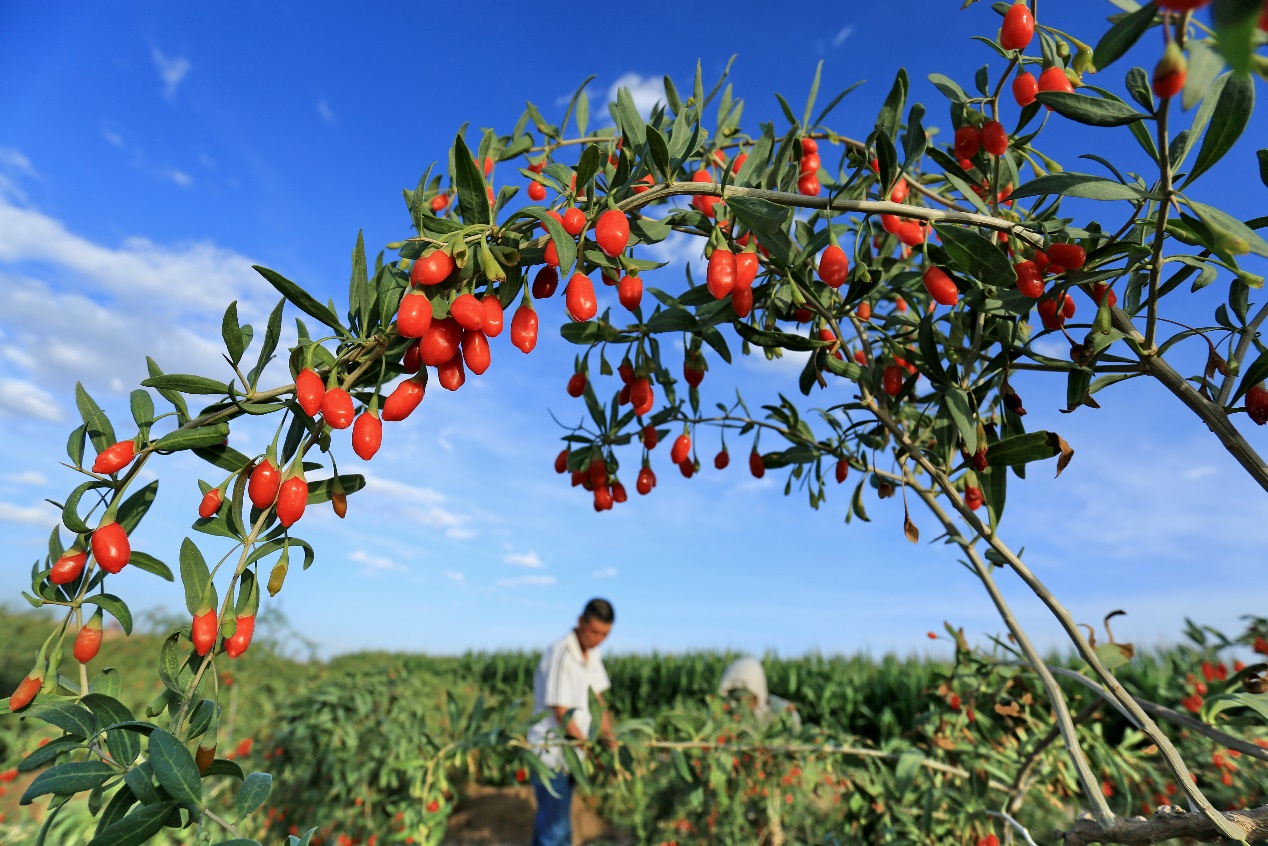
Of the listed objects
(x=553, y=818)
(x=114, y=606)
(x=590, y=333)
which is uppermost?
(x=590, y=333)

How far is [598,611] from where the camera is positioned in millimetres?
5117

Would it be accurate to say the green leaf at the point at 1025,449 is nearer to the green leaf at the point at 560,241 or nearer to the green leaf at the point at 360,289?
the green leaf at the point at 560,241

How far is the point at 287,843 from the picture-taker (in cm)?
83

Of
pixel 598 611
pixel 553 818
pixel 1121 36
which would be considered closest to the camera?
pixel 1121 36

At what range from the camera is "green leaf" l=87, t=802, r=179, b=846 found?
2.46 feet

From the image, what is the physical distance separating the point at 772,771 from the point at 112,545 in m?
4.05

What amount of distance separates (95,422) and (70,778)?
52cm

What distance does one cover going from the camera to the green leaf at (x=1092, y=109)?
90 cm

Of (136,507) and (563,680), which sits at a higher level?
(563,680)

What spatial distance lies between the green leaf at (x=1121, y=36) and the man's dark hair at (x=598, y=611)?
4.80 m

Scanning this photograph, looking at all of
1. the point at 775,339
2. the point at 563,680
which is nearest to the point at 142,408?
the point at 775,339

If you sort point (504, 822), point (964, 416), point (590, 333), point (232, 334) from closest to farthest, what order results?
1. point (232, 334)
2. point (964, 416)
3. point (590, 333)
4. point (504, 822)

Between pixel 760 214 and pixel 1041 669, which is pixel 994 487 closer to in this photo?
pixel 1041 669

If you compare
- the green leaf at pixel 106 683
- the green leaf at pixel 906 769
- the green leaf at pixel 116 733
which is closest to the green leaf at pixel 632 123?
the green leaf at pixel 116 733
